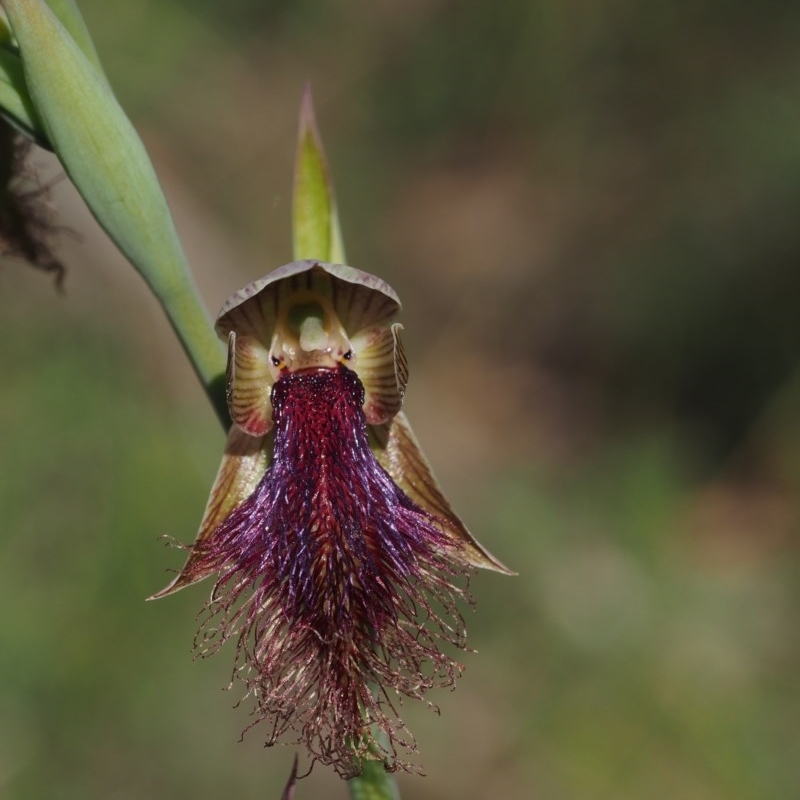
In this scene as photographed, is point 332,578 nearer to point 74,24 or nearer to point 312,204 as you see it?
point 312,204

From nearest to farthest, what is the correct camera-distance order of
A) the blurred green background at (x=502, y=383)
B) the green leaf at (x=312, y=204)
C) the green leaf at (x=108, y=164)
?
the green leaf at (x=108, y=164)
the green leaf at (x=312, y=204)
the blurred green background at (x=502, y=383)

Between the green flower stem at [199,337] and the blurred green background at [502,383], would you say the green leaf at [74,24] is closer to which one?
the green flower stem at [199,337]

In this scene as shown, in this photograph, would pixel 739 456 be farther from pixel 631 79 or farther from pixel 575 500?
pixel 631 79

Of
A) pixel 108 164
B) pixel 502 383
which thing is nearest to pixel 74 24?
pixel 108 164

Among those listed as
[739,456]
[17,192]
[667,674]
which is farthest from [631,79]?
[17,192]

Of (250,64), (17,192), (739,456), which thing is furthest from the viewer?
(250,64)

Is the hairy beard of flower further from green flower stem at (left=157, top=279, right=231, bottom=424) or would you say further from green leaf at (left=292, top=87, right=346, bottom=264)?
green leaf at (left=292, top=87, right=346, bottom=264)

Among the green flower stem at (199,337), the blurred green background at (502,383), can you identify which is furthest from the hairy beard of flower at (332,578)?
the blurred green background at (502,383)
